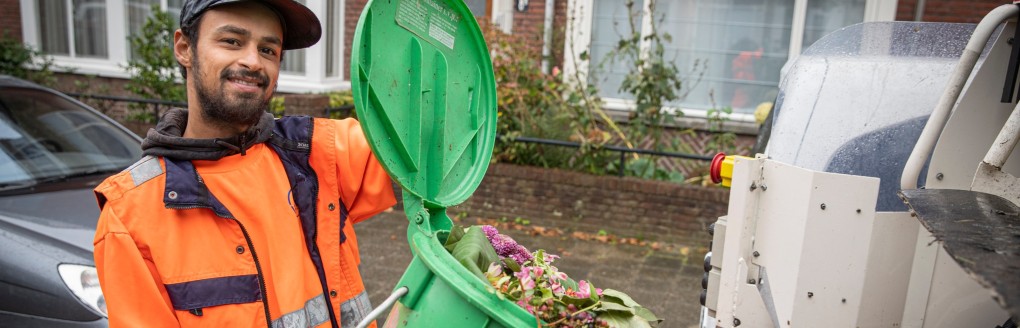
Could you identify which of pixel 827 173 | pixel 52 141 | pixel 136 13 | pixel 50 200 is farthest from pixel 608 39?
pixel 827 173

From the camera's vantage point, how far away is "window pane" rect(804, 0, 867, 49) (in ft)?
26.2

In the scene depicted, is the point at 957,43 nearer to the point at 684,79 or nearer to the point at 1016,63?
the point at 1016,63

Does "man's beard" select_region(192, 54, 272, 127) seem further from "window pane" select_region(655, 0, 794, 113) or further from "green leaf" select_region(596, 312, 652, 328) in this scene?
"window pane" select_region(655, 0, 794, 113)

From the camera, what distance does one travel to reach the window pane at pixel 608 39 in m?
8.48

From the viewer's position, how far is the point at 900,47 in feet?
8.44

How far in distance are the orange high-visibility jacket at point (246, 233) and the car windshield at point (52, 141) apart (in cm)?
267

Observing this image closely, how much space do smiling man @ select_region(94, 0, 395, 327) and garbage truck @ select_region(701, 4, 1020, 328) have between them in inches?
45.2

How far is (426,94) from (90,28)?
Answer: 10.5 metres

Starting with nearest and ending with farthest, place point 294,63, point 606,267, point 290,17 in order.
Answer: point 290,17 → point 606,267 → point 294,63

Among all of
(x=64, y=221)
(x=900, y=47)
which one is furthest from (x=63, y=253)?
(x=900, y=47)

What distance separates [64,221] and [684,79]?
6489mm

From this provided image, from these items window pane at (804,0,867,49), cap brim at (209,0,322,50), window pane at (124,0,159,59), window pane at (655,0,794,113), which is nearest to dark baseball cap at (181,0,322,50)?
cap brim at (209,0,322,50)

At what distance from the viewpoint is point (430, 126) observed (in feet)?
5.66

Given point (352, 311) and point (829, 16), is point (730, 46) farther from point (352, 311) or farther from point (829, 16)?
point (352, 311)
